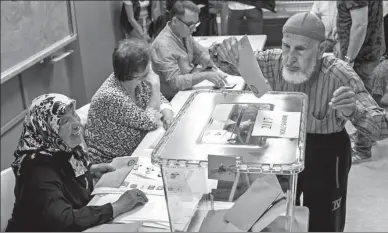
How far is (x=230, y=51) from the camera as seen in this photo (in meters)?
1.17

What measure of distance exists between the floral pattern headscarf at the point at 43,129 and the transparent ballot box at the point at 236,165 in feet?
1.40

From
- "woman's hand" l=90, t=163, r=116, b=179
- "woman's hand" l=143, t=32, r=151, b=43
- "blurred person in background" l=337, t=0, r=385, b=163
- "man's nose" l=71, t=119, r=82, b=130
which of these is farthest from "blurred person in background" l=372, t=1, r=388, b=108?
"woman's hand" l=143, t=32, r=151, b=43

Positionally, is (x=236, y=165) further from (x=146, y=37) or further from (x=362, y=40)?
(x=146, y=37)

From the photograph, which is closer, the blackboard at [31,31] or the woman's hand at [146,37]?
the woman's hand at [146,37]

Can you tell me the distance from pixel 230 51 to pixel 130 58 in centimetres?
89

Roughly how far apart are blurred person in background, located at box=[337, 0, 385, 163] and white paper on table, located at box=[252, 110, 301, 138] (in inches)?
5.9

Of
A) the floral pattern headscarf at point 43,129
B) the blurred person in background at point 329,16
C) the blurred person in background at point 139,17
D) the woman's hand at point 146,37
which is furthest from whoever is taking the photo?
the woman's hand at point 146,37

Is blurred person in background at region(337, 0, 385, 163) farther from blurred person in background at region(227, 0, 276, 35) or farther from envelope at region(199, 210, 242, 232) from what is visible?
envelope at region(199, 210, 242, 232)

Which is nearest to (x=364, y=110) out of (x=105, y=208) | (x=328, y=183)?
(x=328, y=183)

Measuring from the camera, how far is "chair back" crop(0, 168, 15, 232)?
151 cm

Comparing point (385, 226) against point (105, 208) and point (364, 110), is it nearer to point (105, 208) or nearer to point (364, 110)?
point (364, 110)

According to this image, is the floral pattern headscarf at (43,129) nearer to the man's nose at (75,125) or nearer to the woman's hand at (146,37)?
the man's nose at (75,125)

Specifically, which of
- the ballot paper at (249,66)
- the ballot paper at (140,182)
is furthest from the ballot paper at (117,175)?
the ballot paper at (249,66)

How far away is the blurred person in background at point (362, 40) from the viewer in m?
1.10
